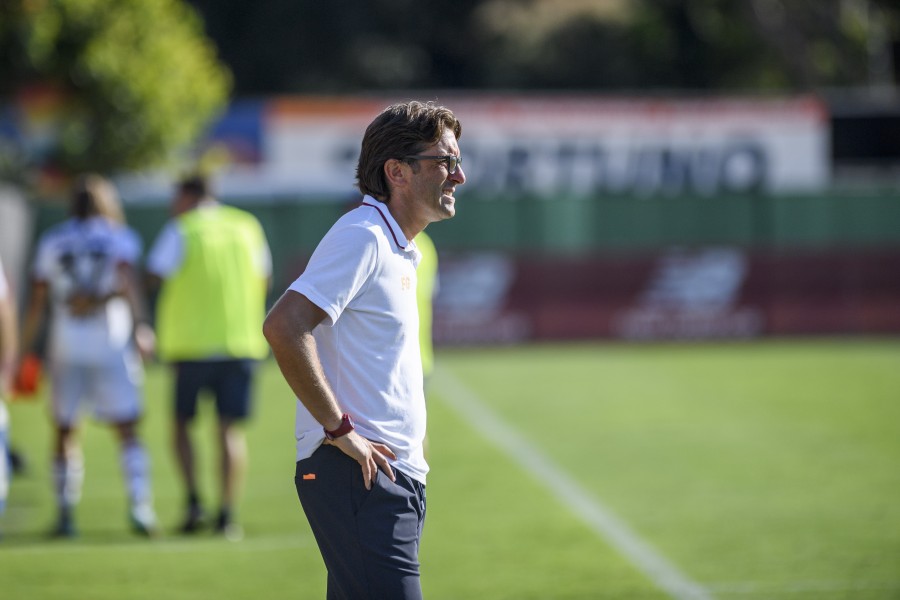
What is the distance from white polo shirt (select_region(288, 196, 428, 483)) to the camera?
4.32 metres

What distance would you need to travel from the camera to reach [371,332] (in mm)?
4422

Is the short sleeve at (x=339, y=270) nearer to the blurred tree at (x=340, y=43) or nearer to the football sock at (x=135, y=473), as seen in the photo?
the football sock at (x=135, y=473)

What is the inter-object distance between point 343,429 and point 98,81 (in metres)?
21.7

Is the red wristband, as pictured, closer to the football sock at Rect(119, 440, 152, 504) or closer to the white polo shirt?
the white polo shirt

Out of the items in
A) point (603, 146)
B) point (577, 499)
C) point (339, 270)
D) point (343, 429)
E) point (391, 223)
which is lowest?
point (577, 499)

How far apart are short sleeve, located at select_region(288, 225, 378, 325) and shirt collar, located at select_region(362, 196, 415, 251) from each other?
127 millimetres

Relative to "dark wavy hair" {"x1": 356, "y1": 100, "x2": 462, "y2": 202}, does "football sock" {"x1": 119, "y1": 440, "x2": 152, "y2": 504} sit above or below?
below

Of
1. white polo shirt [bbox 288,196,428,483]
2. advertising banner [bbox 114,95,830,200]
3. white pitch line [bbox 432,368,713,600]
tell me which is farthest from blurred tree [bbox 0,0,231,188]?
white polo shirt [bbox 288,196,428,483]

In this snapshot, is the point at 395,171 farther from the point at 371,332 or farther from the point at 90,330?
the point at 90,330

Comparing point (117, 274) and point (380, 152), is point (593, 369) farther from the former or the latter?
point (380, 152)

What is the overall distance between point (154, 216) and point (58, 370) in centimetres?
1127

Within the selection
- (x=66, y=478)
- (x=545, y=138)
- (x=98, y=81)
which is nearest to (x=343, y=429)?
(x=66, y=478)

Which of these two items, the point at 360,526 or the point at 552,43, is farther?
the point at 552,43

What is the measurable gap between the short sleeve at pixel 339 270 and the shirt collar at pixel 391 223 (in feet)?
0.42
